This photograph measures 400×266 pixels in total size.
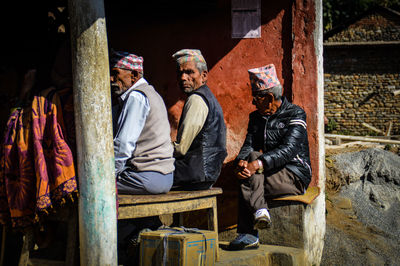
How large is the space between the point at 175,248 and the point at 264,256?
111cm

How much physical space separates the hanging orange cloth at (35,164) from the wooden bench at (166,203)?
39 cm

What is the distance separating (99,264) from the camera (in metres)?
2.85

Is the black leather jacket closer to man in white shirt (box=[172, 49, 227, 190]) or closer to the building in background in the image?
man in white shirt (box=[172, 49, 227, 190])

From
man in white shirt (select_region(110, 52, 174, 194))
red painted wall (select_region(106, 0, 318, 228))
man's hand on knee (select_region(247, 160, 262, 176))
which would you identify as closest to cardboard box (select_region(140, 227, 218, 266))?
man in white shirt (select_region(110, 52, 174, 194))

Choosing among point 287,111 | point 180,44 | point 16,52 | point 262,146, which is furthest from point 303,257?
point 16,52

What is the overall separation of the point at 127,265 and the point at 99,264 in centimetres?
48

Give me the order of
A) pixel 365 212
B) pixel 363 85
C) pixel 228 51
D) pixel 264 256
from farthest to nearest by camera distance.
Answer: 1. pixel 363 85
2. pixel 365 212
3. pixel 228 51
4. pixel 264 256

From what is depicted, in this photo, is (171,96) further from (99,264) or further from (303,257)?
(99,264)

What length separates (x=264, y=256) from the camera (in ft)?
12.2

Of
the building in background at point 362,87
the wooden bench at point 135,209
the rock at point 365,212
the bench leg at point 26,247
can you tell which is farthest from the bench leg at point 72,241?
the building in background at point 362,87

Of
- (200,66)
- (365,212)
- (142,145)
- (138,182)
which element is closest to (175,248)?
(138,182)

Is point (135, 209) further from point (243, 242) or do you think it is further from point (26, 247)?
point (243, 242)

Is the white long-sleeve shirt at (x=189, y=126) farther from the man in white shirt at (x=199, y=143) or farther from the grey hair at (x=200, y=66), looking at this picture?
the grey hair at (x=200, y=66)

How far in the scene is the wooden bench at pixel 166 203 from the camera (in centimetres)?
311
